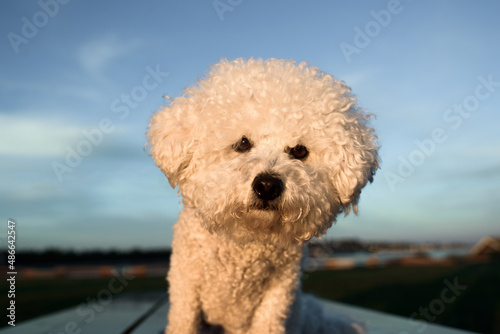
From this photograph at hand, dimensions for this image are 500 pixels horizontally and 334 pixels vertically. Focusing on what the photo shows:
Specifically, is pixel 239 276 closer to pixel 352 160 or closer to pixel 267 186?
pixel 267 186

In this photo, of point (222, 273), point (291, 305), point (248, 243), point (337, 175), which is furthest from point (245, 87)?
point (291, 305)

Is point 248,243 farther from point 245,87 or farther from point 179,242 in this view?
point 245,87

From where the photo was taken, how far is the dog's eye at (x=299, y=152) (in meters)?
2.25

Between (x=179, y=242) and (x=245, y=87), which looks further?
Result: (x=179, y=242)

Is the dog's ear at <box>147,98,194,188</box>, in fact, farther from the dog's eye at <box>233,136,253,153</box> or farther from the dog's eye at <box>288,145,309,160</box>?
the dog's eye at <box>288,145,309,160</box>

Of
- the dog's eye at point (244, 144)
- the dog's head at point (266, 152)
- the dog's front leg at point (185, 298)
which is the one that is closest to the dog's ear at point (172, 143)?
the dog's head at point (266, 152)

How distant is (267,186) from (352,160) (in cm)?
56

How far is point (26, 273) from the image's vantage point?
30.3 meters

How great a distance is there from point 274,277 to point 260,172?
842 millimetres

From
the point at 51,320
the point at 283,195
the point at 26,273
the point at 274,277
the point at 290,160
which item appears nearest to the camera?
the point at 283,195

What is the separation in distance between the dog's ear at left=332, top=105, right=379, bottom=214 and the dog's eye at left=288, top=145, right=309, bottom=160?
6.3 inches

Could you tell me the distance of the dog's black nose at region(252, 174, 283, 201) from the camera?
6.38 feet

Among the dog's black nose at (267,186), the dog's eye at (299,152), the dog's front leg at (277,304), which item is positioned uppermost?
the dog's eye at (299,152)

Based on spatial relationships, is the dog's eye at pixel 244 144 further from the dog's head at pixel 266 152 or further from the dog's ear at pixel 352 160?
the dog's ear at pixel 352 160
